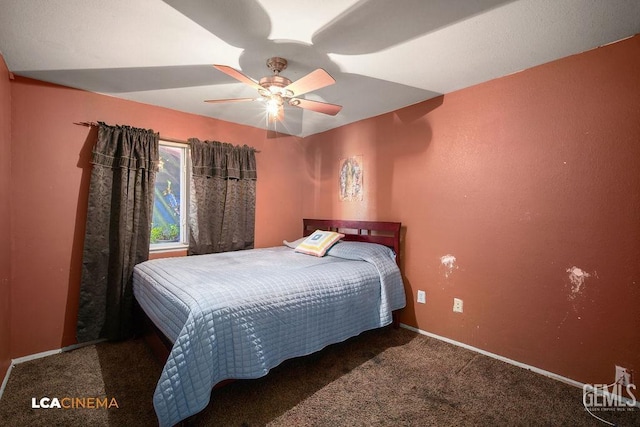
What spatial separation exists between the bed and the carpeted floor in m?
0.26

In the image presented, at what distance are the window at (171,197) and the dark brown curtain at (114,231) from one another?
352 mm

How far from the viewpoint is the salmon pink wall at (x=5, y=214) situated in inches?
78.2

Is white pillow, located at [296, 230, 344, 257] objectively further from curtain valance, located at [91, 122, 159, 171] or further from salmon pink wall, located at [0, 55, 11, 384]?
salmon pink wall, located at [0, 55, 11, 384]

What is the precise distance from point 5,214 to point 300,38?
2510mm

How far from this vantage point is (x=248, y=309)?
1.67m

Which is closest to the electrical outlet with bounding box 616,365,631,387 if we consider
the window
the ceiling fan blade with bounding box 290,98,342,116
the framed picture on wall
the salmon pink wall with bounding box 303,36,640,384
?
the salmon pink wall with bounding box 303,36,640,384

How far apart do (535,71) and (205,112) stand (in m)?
3.11

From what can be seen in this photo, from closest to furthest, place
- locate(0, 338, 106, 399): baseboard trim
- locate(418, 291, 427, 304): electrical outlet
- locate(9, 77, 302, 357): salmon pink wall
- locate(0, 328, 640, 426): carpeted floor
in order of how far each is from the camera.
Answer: locate(0, 328, 640, 426): carpeted floor → locate(0, 338, 106, 399): baseboard trim → locate(9, 77, 302, 357): salmon pink wall → locate(418, 291, 427, 304): electrical outlet

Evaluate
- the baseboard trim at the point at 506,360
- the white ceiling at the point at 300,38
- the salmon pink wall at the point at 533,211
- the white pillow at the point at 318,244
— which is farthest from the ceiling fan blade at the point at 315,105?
the baseboard trim at the point at 506,360

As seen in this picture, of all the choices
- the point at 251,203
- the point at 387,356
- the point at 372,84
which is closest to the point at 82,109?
the point at 251,203

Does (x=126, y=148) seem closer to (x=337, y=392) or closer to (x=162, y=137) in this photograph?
(x=162, y=137)

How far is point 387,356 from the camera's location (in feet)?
7.72

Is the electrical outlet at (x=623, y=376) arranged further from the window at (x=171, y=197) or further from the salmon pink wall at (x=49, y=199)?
the salmon pink wall at (x=49, y=199)

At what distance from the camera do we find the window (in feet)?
10.2
